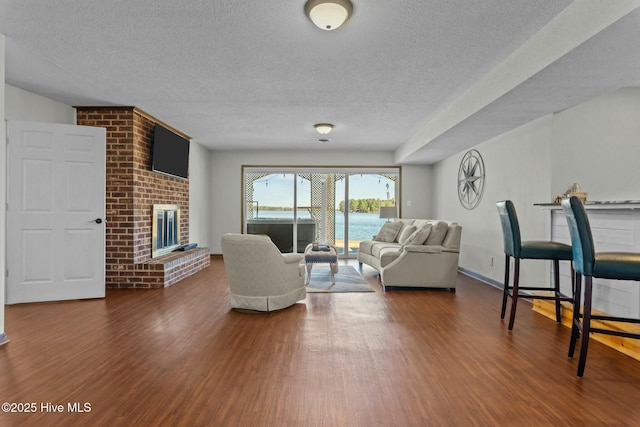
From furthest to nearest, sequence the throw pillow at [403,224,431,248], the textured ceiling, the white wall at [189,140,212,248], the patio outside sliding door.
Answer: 1. the patio outside sliding door
2. the white wall at [189,140,212,248]
3. the throw pillow at [403,224,431,248]
4. the textured ceiling

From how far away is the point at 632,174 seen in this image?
3854mm

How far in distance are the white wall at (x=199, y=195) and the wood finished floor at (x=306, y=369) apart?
126 inches

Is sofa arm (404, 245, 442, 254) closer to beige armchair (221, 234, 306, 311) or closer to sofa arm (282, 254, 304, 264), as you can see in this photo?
sofa arm (282, 254, 304, 264)

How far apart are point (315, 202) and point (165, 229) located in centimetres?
344

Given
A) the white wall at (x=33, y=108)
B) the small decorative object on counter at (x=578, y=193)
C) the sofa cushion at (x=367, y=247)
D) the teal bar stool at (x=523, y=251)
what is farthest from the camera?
the sofa cushion at (x=367, y=247)

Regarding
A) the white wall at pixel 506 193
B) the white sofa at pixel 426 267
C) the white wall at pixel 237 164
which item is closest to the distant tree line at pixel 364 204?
the white wall at pixel 237 164

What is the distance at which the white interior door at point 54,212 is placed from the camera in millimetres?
3805

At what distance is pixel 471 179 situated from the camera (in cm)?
587

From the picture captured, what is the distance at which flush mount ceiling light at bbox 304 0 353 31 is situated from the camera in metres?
2.24

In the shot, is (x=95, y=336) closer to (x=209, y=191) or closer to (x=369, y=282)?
(x=369, y=282)

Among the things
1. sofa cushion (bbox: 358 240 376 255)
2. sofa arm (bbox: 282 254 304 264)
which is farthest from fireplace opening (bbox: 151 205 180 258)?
sofa cushion (bbox: 358 240 376 255)

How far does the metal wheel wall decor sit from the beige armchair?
3355 millimetres

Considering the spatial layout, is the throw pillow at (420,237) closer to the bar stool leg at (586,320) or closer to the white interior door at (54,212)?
the bar stool leg at (586,320)

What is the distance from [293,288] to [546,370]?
230 cm
